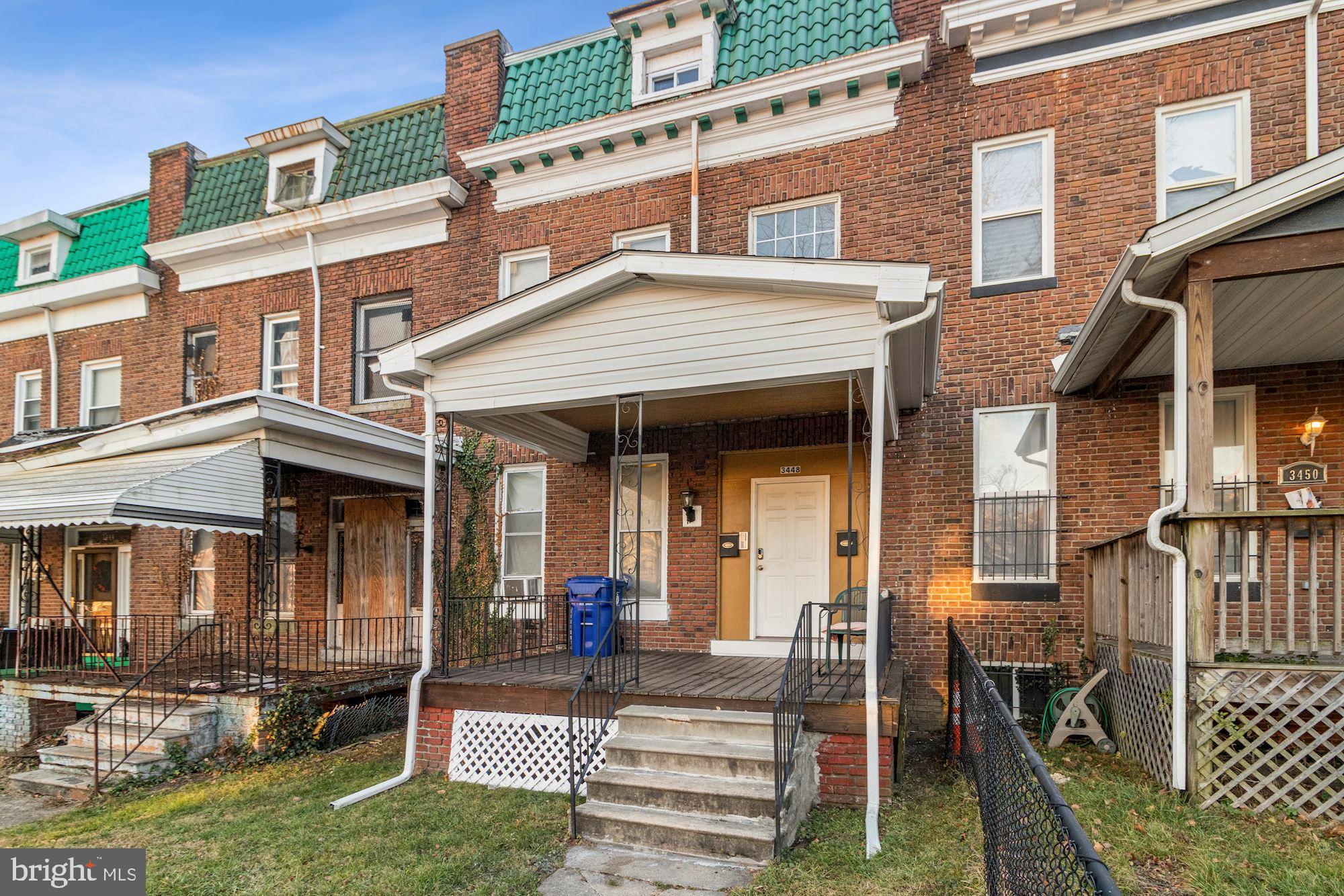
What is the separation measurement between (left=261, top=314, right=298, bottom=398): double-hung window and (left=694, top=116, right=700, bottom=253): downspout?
6837mm

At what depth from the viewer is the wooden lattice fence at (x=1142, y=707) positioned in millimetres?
5809

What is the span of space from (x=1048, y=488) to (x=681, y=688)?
455cm

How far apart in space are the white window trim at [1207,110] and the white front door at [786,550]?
4668 mm

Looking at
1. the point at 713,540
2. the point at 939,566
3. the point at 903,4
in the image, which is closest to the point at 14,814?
the point at 713,540

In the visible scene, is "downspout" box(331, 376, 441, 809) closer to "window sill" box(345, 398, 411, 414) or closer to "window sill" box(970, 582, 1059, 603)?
"window sill" box(345, 398, 411, 414)

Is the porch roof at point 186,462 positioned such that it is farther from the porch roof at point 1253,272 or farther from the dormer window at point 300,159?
the porch roof at point 1253,272

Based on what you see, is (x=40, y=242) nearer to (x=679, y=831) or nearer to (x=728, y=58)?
(x=728, y=58)

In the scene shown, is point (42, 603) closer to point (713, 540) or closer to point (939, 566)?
point (713, 540)

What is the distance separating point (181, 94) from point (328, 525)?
684cm

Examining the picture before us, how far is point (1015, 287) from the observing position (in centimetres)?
885

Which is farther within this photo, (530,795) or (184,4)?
(184,4)

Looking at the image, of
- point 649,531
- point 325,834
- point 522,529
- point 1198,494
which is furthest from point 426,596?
point 1198,494

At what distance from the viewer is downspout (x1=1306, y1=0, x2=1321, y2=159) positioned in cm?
780

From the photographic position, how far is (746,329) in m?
6.61
